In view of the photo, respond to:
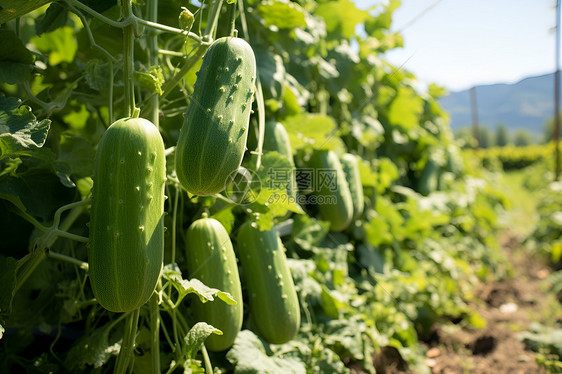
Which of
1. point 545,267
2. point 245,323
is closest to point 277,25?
point 245,323

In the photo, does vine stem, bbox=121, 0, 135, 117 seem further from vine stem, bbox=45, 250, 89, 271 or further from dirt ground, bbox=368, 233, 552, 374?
dirt ground, bbox=368, 233, 552, 374

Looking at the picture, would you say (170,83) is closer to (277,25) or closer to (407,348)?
(277,25)

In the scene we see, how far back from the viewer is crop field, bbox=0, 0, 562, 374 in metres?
1.16

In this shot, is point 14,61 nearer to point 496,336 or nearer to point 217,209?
point 217,209

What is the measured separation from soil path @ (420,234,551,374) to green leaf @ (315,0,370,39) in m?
2.11

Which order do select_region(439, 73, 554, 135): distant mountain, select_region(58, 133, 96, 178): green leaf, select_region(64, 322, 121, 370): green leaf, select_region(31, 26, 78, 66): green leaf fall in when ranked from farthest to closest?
select_region(439, 73, 554, 135): distant mountain
select_region(31, 26, 78, 66): green leaf
select_region(58, 133, 96, 178): green leaf
select_region(64, 322, 121, 370): green leaf

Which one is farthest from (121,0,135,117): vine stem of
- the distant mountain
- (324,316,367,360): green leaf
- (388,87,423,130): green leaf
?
the distant mountain

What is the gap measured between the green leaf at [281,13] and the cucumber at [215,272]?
979 millimetres

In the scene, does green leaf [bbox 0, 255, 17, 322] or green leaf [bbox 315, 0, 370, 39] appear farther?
green leaf [bbox 315, 0, 370, 39]

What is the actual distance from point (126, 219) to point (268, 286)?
80 centimetres

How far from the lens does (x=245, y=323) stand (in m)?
1.90

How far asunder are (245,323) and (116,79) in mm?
1107

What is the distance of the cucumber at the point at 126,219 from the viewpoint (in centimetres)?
104

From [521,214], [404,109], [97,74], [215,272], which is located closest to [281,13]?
[97,74]
